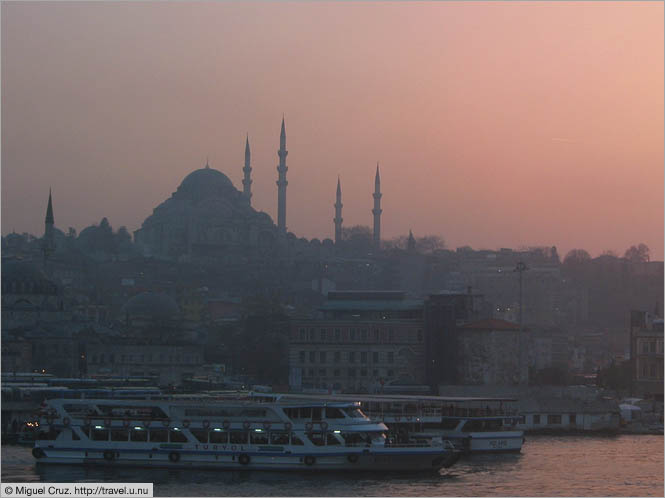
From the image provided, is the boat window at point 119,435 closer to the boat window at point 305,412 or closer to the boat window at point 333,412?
the boat window at point 305,412

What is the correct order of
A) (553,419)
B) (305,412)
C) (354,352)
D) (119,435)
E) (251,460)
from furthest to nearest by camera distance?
(354,352)
(553,419)
(305,412)
(119,435)
(251,460)

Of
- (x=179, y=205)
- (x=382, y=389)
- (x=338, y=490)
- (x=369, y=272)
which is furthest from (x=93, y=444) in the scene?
(x=179, y=205)

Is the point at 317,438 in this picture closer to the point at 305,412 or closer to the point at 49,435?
the point at 305,412

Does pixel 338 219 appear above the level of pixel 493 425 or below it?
above

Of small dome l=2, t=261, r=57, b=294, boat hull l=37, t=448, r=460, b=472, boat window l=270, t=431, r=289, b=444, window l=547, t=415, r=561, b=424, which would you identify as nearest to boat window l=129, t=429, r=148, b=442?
boat hull l=37, t=448, r=460, b=472

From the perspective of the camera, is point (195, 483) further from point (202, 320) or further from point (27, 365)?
point (202, 320)

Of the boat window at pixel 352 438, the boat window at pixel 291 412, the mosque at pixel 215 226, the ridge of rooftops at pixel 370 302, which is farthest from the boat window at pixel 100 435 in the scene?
the mosque at pixel 215 226

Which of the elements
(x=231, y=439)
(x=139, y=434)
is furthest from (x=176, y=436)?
(x=231, y=439)
